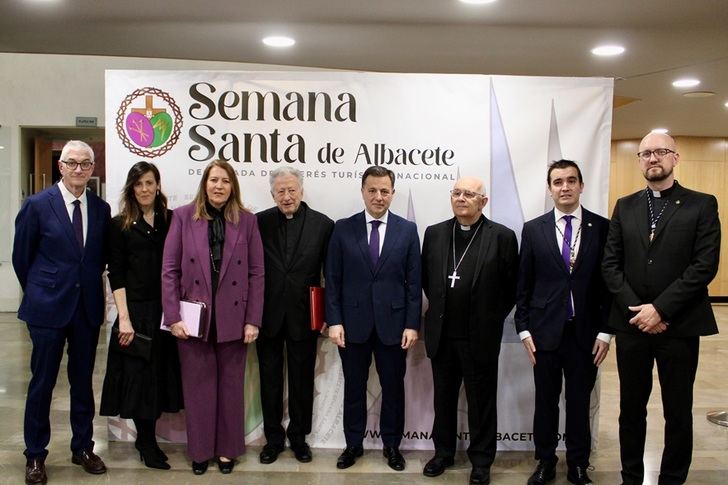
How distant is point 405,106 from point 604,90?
1.18 metres

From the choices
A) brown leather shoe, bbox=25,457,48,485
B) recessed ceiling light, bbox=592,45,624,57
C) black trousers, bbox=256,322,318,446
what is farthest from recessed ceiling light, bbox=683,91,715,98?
brown leather shoe, bbox=25,457,48,485

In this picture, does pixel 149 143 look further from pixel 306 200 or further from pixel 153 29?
pixel 153 29

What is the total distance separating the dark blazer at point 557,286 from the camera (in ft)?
11.0

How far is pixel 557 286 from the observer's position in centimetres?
338

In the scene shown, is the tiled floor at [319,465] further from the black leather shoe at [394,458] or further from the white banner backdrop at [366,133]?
the white banner backdrop at [366,133]

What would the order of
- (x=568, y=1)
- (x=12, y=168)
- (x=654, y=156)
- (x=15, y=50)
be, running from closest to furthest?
(x=654, y=156) < (x=568, y=1) < (x=15, y=50) < (x=12, y=168)

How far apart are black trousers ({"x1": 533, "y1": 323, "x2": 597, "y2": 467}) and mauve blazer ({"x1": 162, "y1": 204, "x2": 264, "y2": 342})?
5.11 feet

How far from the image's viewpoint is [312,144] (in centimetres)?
401

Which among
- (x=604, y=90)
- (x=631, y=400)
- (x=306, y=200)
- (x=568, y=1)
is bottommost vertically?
(x=631, y=400)

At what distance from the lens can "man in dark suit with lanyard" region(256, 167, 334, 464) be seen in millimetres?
3680

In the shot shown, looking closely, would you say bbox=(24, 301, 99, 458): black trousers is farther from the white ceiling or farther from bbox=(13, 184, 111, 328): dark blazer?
the white ceiling

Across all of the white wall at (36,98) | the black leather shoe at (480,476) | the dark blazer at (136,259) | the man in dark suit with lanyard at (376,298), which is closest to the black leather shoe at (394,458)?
the man in dark suit with lanyard at (376,298)

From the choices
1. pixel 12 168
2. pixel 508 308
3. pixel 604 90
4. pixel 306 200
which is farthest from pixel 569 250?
pixel 12 168

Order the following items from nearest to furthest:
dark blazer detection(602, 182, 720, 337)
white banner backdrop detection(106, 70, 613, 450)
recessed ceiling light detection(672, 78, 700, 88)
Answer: dark blazer detection(602, 182, 720, 337) → white banner backdrop detection(106, 70, 613, 450) → recessed ceiling light detection(672, 78, 700, 88)
